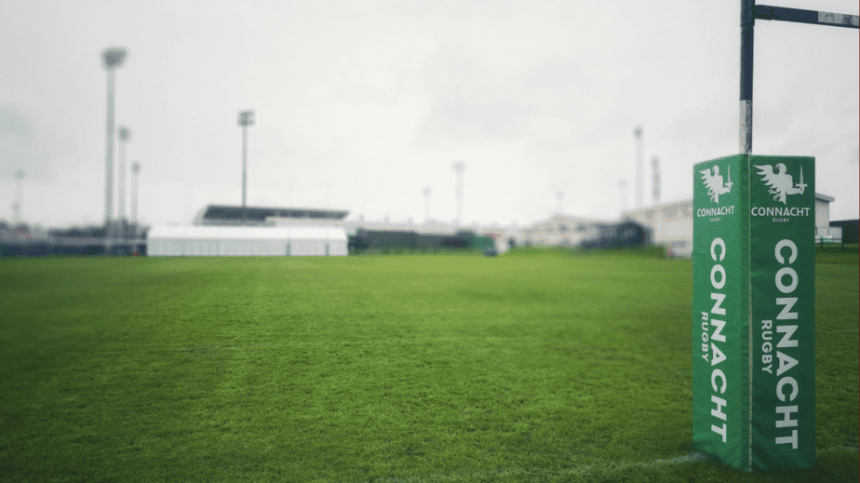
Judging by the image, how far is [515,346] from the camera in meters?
6.75

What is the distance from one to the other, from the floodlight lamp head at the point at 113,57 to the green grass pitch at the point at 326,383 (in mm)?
2981

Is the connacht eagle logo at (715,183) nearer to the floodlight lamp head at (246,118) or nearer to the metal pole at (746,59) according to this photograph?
the metal pole at (746,59)

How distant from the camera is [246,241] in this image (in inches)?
304

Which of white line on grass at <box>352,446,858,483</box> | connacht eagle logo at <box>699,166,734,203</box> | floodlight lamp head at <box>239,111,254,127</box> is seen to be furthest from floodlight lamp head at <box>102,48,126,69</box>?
connacht eagle logo at <box>699,166,734,203</box>

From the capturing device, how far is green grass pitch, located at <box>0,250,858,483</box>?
138 inches

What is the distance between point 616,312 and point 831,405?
489 cm

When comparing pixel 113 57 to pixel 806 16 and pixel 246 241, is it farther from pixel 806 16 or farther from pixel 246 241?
pixel 806 16

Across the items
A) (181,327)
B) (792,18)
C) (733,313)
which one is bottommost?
(181,327)

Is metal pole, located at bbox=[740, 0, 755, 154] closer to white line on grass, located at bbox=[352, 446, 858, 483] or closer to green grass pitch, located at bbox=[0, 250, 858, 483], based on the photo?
green grass pitch, located at bbox=[0, 250, 858, 483]

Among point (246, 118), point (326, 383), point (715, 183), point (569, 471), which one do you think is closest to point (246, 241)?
point (246, 118)

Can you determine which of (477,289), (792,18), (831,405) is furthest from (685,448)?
(477,289)

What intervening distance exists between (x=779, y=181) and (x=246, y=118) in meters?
6.80

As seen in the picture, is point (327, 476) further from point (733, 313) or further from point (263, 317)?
point (733, 313)

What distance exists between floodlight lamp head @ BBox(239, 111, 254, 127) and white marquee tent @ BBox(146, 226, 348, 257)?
190cm
